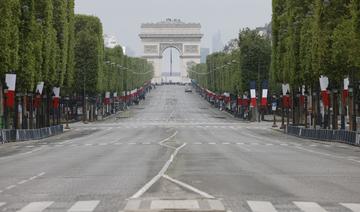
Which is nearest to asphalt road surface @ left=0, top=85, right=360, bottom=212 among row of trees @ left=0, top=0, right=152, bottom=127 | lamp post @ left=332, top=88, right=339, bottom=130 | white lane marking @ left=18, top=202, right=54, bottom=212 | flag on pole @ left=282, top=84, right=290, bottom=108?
white lane marking @ left=18, top=202, right=54, bottom=212

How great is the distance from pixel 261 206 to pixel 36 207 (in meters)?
4.68

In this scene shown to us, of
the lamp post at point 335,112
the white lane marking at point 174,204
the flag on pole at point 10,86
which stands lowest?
the white lane marking at point 174,204

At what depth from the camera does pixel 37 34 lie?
69125 mm

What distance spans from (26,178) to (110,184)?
13.4 feet

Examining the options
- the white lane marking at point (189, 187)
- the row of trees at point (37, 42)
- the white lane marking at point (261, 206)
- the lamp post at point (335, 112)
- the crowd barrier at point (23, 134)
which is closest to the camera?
the white lane marking at point (261, 206)

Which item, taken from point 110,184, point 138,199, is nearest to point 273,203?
point 138,199

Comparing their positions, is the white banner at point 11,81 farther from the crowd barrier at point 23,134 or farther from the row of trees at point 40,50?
the crowd barrier at point 23,134

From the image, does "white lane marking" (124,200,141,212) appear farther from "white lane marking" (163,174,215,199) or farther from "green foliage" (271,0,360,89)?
"green foliage" (271,0,360,89)

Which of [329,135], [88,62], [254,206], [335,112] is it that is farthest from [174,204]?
[88,62]

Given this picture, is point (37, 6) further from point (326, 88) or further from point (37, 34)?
point (326, 88)

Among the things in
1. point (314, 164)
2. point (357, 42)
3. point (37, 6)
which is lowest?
point (314, 164)

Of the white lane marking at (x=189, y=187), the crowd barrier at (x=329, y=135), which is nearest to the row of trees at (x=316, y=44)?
the crowd barrier at (x=329, y=135)

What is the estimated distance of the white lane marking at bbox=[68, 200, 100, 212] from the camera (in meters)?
16.8

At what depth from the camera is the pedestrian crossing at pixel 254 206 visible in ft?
55.1
